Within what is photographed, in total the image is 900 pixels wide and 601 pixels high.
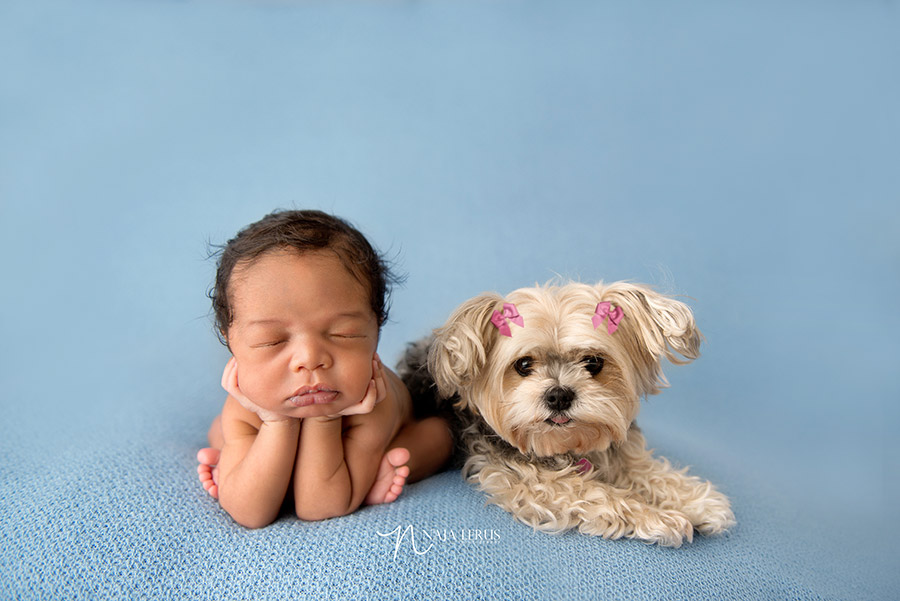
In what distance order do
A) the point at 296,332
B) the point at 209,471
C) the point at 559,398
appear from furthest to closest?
the point at 209,471
the point at 559,398
the point at 296,332

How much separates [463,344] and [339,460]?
479mm

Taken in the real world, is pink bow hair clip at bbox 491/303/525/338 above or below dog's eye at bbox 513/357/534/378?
above

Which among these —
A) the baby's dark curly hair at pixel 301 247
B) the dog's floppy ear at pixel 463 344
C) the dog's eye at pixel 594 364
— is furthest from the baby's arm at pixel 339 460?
the dog's eye at pixel 594 364

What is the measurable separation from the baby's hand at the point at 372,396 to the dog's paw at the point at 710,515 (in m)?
0.97

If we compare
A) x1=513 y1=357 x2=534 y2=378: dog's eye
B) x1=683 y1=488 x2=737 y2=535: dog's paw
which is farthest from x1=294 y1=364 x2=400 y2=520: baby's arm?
x1=683 y1=488 x2=737 y2=535: dog's paw

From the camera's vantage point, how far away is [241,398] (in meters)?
1.92

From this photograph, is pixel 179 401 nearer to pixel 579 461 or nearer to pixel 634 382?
pixel 579 461

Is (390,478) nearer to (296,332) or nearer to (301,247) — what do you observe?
(296,332)

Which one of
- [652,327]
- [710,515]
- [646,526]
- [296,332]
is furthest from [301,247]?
[710,515]

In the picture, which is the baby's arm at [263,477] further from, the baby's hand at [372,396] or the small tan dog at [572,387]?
the small tan dog at [572,387]

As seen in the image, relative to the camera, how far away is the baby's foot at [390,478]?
2045 millimetres

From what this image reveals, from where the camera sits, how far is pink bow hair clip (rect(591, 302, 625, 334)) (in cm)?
199

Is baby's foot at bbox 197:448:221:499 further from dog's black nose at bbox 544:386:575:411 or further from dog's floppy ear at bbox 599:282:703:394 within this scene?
dog's floppy ear at bbox 599:282:703:394

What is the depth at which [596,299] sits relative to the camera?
2.07 meters
